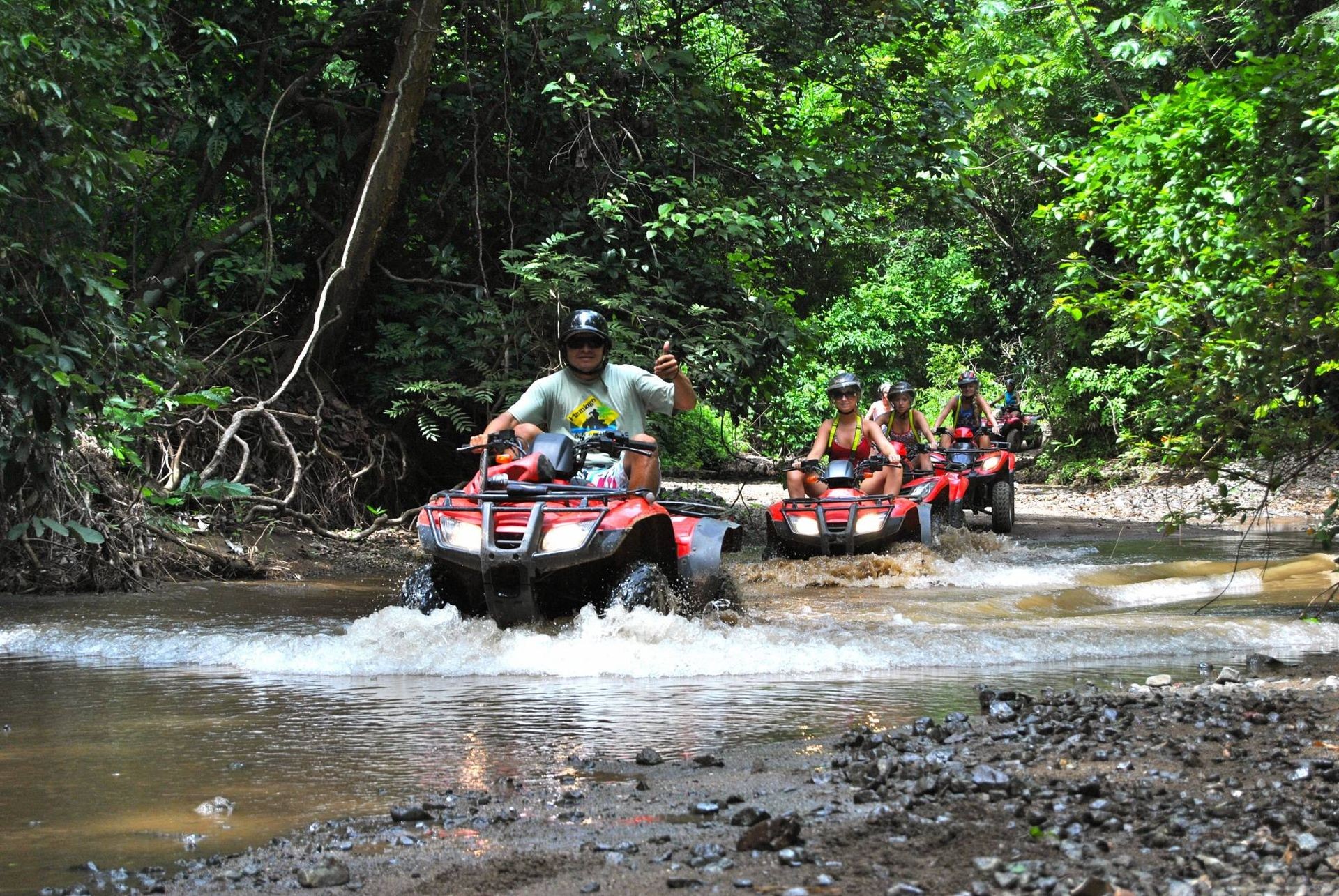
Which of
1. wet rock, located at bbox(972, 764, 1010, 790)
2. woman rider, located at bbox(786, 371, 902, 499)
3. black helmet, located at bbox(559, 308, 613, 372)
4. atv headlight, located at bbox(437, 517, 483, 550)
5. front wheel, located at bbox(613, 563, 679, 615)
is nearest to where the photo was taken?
wet rock, located at bbox(972, 764, 1010, 790)

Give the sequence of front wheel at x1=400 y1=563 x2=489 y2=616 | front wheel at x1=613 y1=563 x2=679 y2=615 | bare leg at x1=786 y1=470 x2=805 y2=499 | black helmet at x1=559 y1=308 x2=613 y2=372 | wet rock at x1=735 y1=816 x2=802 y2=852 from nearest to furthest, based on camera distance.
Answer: wet rock at x1=735 y1=816 x2=802 y2=852, front wheel at x1=613 y1=563 x2=679 y2=615, front wheel at x1=400 y1=563 x2=489 y2=616, black helmet at x1=559 y1=308 x2=613 y2=372, bare leg at x1=786 y1=470 x2=805 y2=499

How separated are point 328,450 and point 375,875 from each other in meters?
9.86

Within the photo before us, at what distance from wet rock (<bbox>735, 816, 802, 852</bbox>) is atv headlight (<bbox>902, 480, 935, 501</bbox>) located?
10136mm

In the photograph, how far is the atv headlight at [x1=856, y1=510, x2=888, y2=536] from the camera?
11609 mm

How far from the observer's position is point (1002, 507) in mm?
15758

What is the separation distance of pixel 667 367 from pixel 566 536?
4.27 feet

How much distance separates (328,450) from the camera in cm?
1266

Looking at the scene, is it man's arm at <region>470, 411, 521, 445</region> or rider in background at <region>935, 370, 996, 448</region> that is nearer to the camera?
man's arm at <region>470, 411, 521, 445</region>

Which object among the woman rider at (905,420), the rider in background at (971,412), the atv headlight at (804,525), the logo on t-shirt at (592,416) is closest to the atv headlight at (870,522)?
the atv headlight at (804,525)

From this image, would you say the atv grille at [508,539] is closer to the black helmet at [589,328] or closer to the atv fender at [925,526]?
the black helmet at [589,328]

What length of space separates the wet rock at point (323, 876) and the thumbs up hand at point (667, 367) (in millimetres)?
4797

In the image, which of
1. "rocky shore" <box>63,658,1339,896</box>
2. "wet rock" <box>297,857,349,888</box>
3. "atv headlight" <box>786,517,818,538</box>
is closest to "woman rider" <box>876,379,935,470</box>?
"atv headlight" <box>786,517,818,538</box>

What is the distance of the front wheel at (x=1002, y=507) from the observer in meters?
15.8

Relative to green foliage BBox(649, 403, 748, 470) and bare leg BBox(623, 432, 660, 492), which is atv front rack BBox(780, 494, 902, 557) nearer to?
green foliage BBox(649, 403, 748, 470)
